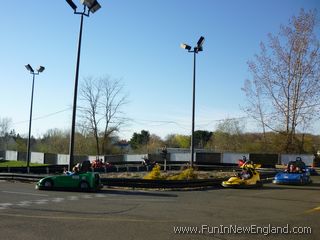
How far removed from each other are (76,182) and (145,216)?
9492 mm

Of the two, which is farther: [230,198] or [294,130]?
[294,130]

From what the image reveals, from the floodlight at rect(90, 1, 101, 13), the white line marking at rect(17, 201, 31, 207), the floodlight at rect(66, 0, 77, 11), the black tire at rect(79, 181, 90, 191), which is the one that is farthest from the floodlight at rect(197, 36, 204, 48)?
the white line marking at rect(17, 201, 31, 207)

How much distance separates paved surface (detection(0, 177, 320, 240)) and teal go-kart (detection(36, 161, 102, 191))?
3.36 metres

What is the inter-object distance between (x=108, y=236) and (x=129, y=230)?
875 mm

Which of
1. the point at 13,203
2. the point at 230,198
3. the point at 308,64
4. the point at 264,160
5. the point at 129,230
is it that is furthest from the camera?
the point at 264,160

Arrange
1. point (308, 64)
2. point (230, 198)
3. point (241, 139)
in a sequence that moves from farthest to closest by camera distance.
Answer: point (241, 139), point (308, 64), point (230, 198)

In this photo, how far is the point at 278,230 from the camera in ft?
35.8

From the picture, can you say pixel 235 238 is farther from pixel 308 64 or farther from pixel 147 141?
pixel 147 141

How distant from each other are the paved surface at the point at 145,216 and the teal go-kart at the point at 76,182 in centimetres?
336

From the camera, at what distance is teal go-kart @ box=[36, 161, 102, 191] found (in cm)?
2167

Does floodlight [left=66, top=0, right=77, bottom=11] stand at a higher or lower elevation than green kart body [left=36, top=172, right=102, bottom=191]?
higher

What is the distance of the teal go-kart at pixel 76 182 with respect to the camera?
853 inches

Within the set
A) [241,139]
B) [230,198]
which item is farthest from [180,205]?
[241,139]

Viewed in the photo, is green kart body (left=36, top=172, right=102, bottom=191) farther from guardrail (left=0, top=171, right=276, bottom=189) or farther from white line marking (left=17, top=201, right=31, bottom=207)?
white line marking (left=17, top=201, right=31, bottom=207)
